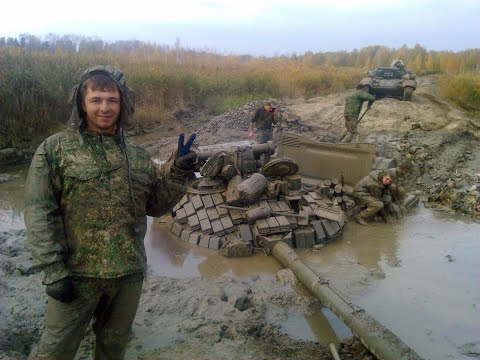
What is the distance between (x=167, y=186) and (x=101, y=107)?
596 millimetres

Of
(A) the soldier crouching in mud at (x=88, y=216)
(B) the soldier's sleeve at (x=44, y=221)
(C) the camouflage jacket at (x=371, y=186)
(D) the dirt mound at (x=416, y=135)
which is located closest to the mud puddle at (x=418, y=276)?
(C) the camouflage jacket at (x=371, y=186)

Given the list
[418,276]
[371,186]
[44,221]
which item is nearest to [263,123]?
[371,186]

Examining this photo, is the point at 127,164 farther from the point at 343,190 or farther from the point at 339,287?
A: the point at 343,190

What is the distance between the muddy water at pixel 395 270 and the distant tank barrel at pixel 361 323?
0.37 m

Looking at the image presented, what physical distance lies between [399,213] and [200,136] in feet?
23.3

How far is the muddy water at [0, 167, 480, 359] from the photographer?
4668 mm

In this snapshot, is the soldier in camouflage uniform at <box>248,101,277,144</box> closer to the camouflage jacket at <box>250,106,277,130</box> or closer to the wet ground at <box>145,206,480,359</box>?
the camouflage jacket at <box>250,106,277,130</box>

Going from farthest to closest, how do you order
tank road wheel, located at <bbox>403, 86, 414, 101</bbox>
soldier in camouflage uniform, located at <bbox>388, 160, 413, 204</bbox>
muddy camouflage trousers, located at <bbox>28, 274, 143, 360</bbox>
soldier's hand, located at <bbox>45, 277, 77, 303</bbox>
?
tank road wheel, located at <bbox>403, 86, 414, 101</bbox>, soldier in camouflage uniform, located at <bbox>388, 160, 413, 204</bbox>, muddy camouflage trousers, located at <bbox>28, 274, 143, 360</bbox>, soldier's hand, located at <bbox>45, 277, 77, 303</bbox>

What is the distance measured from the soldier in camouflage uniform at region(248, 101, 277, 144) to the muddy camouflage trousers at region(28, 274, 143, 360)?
27.8 ft

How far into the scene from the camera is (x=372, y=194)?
8250 millimetres

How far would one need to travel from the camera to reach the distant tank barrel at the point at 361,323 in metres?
3.44

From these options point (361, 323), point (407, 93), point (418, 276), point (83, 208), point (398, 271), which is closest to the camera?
point (83, 208)

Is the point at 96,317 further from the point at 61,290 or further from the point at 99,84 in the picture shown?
the point at 99,84

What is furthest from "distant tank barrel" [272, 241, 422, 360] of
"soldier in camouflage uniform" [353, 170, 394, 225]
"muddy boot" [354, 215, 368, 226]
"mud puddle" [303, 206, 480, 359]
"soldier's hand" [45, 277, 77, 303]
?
"soldier in camouflage uniform" [353, 170, 394, 225]
